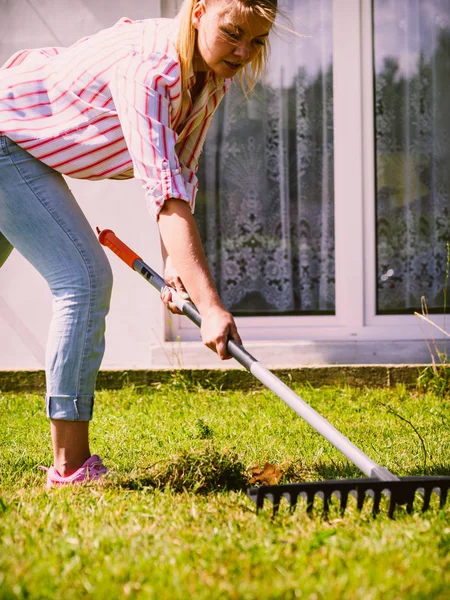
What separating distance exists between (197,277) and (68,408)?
65 centimetres

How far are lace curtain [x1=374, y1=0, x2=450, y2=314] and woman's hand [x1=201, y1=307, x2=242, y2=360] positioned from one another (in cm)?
292

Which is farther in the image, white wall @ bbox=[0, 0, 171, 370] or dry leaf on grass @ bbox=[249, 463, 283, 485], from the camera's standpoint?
white wall @ bbox=[0, 0, 171, 370]

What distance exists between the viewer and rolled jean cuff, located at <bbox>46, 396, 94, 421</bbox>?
7.64 feet

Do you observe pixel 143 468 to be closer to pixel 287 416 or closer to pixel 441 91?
pixel 287 416

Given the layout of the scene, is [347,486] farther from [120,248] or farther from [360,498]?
[120,248]

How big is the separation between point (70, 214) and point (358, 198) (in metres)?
2.67

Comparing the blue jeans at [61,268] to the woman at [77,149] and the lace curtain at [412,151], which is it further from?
the lace curtain at [412,151]

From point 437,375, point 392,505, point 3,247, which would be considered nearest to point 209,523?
point 392,505

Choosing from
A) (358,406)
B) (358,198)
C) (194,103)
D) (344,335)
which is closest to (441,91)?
(358,198)

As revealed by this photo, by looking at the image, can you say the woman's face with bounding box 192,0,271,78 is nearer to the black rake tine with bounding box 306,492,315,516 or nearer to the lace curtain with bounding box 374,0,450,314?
the black rake tine with bounding box 306,492,315,516

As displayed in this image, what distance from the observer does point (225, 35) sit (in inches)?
83.0

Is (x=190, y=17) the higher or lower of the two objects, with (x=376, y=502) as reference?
higher

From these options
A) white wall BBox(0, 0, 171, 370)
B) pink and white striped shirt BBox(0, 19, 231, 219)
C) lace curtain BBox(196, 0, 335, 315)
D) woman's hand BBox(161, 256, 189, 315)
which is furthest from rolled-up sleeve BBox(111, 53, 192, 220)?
lace curtain BBox(196, 0, 335, 315)

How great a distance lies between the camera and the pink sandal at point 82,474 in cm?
234
